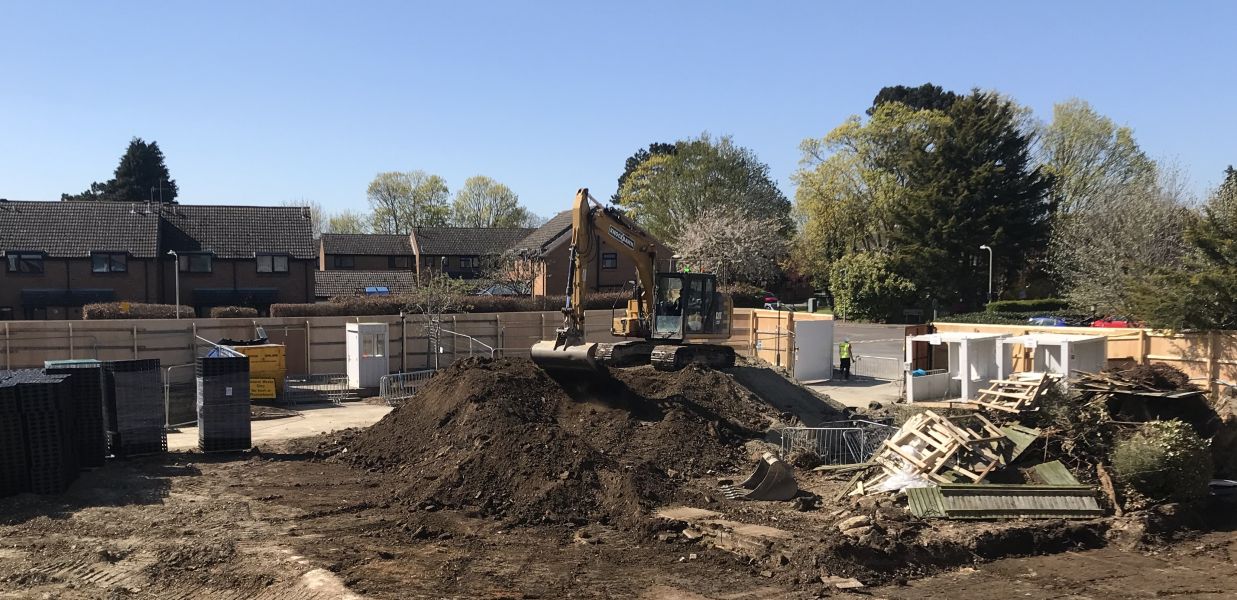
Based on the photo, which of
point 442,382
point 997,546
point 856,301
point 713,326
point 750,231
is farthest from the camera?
point 750,231

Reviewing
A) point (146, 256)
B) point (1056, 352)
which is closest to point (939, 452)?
point (1056, 352)

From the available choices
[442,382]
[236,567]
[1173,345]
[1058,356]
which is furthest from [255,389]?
[1173,345]

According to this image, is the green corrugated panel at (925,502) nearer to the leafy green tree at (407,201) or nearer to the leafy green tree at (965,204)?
the leafy green tree at (965,204)

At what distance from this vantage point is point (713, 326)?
23.9 m

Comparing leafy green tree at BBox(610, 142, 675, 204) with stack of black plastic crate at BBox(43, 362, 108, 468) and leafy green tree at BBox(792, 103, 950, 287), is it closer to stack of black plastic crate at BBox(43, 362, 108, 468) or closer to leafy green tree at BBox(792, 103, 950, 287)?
leafy green tree at BBox(792, 103, 950, 287)

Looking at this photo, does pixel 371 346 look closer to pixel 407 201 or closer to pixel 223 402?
pixel 223 402

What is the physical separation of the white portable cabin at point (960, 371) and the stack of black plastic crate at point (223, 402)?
17609 millimetres

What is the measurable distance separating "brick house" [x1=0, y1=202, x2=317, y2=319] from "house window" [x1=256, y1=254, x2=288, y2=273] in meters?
0.05

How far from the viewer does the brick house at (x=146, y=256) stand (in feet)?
148

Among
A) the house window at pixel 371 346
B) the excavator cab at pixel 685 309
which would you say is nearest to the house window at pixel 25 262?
the house window at pixel 371 346

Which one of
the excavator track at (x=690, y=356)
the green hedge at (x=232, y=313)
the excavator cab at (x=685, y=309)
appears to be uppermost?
the excavator cab at (x=685, y=309)

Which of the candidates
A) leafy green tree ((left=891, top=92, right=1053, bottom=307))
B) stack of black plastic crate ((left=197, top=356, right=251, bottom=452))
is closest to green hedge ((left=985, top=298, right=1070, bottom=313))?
leafy green tree ((left=891, top=92, right=1053, bottom=307))

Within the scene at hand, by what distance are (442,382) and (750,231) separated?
141ft

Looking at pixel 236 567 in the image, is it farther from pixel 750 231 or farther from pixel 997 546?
pixel 750 231
